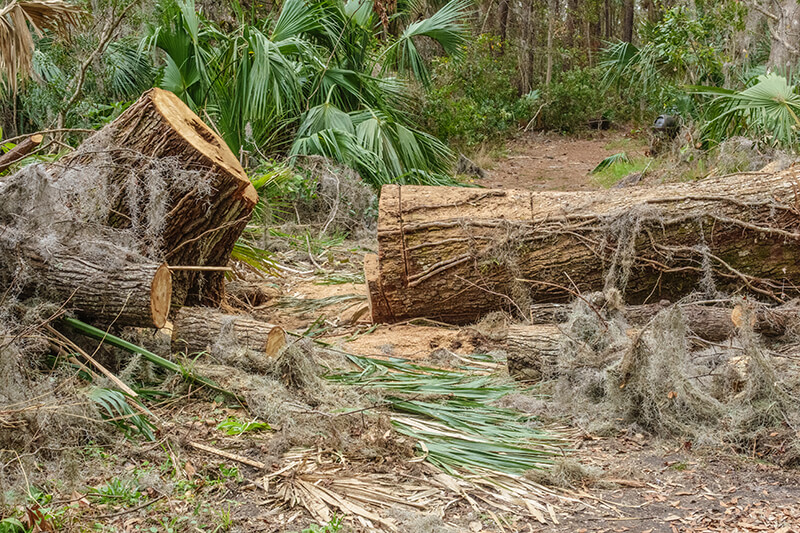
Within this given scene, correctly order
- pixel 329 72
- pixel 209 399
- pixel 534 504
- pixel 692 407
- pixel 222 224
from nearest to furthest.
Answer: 1. pixel 534 504
2. pixel 692 407
3. pixel 209 399
4. pixel 222 224
5. pixel 329 72

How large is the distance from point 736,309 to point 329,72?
6.55 meters

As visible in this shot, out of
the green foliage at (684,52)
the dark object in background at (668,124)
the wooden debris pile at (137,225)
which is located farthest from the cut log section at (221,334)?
the dark object in background at (668,124)

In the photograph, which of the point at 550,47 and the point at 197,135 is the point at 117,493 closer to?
the point at 197,135

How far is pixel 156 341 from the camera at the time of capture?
4176mm

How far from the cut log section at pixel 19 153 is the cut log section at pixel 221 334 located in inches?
56.9

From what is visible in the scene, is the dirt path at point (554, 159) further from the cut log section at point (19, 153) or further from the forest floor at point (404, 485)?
the forest floor at point (404, 485)

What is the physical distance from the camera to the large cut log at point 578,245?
4789mm

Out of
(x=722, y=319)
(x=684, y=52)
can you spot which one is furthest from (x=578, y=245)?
(x=684, y=52)

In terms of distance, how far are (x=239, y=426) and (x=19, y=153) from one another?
2475 millimetres

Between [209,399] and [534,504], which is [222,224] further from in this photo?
[534,504]

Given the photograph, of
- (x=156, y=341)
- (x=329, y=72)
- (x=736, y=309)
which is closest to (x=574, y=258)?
(x=736, y=309)

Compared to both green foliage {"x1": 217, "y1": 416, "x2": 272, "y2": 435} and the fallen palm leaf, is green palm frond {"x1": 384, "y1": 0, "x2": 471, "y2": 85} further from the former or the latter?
green foliage {"x1": 217, "y1": 416, "x2": 272, "y2": 435}

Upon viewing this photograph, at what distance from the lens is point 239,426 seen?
3.44 meters

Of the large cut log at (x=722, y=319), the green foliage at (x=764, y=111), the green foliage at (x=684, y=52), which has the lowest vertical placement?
the large cut log at (x=722, y=319)
